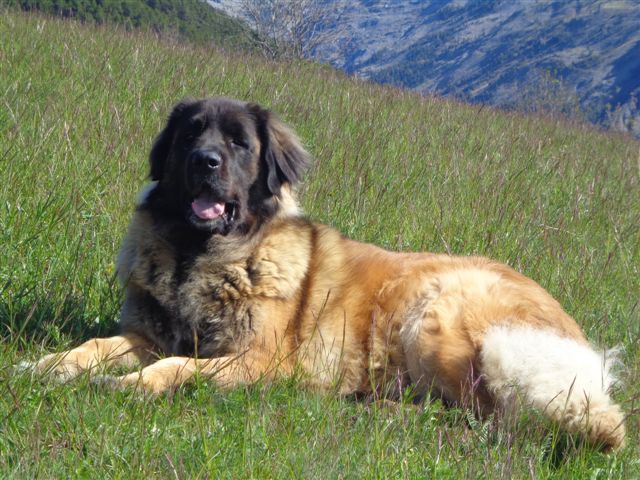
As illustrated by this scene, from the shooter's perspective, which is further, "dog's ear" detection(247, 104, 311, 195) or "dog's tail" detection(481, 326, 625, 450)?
"dog's ear" detection(247, 104, 311, 195)

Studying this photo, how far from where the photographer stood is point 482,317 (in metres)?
3.42

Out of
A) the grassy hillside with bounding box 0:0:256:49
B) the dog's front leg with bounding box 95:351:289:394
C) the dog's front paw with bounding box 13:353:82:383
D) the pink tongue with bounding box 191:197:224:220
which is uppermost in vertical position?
the grassy hillside with bounding box 0:0:256:49

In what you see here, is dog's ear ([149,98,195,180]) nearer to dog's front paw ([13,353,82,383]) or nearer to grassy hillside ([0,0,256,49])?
dog's front paw ([13,353,82,383])

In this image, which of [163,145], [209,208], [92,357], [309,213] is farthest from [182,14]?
[92,357]

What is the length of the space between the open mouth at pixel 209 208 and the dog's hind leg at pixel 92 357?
0.65 metres

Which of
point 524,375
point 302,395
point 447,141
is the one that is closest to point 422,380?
point 524,375

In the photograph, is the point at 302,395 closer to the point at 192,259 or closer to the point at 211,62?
the point at 192,259

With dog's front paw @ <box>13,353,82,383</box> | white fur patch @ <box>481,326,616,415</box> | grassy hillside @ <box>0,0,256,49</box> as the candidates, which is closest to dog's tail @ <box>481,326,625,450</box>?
white fur patch @ <box>481,326,616,415</box>

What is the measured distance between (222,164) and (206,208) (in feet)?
0.77

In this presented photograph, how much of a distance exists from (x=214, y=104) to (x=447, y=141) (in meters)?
4.14

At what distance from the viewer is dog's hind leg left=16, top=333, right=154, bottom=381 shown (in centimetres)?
245

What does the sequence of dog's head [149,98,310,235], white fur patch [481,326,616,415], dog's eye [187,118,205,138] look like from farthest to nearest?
dog's eye [187,118,205,138] < dog's head [149,98,310,235] < white fur patch [481,326,616,415]

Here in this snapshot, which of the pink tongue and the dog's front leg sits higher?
the pink tongue

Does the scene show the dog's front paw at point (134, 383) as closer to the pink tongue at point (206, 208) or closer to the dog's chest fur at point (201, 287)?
the dog's chest fur at point (201, 287)
